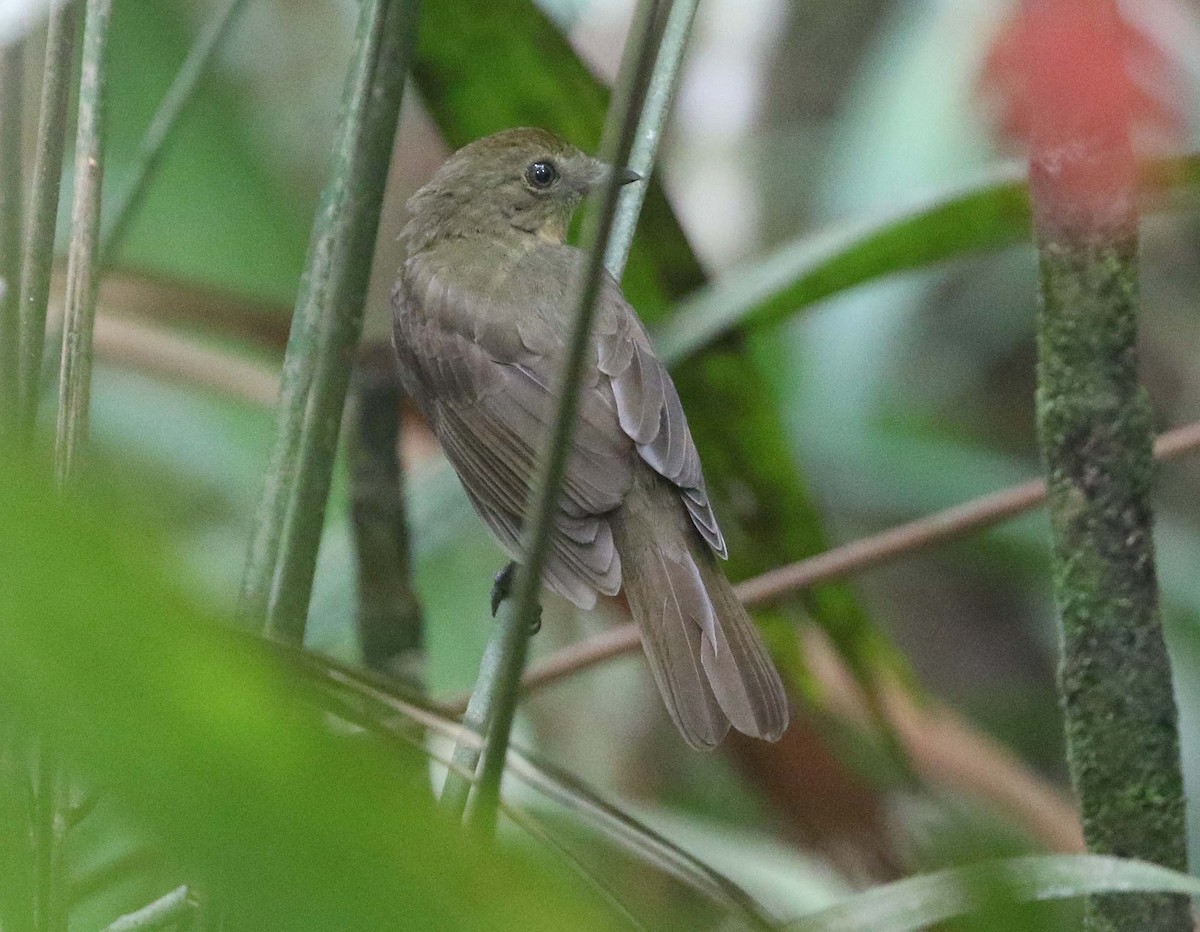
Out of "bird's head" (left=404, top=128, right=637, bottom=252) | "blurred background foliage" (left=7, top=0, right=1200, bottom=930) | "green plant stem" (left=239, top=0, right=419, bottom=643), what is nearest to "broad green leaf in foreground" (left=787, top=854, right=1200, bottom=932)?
"blurred background foliage" (left=7, top=0, right=1200, bottom=930)

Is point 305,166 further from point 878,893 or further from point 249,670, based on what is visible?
point 249,670

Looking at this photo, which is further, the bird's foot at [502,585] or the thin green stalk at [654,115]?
the bird's foot at [502,585]

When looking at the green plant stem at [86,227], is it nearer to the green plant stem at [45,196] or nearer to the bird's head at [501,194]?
the green plant stem at [45,196]

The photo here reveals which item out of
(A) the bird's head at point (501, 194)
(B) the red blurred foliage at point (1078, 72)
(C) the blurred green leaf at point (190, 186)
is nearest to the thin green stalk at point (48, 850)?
(B) the red blurred foliage at point (1078, 72)

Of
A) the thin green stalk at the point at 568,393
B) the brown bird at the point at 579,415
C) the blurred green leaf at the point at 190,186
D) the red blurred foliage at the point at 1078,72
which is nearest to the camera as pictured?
the thin green stalk at the point at 568,393

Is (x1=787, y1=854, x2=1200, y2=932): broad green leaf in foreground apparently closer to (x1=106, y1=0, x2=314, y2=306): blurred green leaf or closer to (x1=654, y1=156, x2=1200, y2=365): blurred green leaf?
(x1=654, y1=156, x2=1200, y2=365): blurred green leaf

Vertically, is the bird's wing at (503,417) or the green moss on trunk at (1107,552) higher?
the bird's wing at (503,417)

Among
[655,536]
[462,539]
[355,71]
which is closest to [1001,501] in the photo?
[655,536]

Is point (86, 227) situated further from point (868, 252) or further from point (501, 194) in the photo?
point (501, 194)
